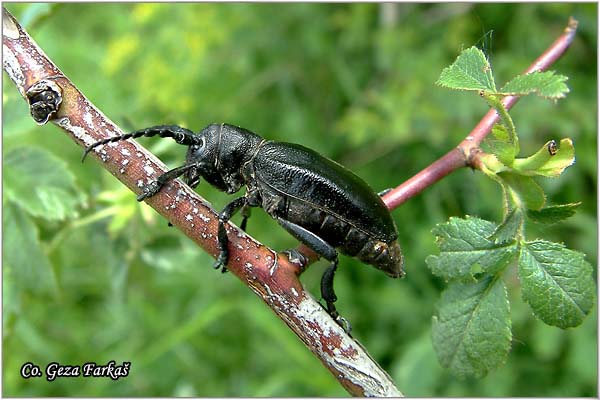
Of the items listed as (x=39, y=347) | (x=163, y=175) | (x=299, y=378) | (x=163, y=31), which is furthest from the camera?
(x=163, y=31)

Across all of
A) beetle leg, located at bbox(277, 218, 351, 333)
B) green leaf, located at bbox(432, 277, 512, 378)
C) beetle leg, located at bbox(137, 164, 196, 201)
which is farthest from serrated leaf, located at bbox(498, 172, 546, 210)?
beetle leg, located at bbox(137, 164, 196, 201)

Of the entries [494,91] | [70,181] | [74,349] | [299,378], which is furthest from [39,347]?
[494,91]

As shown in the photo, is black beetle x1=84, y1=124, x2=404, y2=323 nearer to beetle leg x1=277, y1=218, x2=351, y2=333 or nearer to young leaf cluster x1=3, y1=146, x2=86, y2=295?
beetle leg x1=277, y1=218, x2=351, y2=333

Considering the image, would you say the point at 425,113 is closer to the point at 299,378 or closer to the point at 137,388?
the point at 299,378

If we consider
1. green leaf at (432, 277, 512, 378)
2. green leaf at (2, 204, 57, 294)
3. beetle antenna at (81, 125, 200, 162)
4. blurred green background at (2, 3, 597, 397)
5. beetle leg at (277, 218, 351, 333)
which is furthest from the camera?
blurred green background at (2, 3, 597, 397)

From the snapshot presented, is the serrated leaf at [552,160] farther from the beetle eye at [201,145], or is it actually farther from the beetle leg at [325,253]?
the beetle eye at [201,145]

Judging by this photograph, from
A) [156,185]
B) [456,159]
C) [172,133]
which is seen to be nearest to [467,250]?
[456,159]
